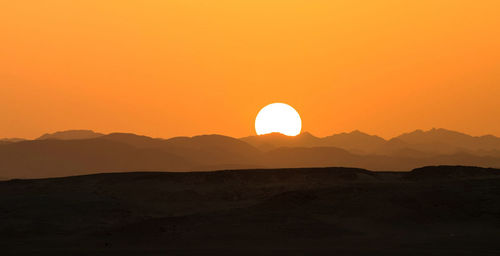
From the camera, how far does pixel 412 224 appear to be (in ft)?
114

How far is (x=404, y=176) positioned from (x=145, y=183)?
14.8 meters

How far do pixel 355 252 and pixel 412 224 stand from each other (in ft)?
Result: 30.2

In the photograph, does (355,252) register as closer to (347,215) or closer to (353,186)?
(347,215)

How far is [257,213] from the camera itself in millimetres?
36906

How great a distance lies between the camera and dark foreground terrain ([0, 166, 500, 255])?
95.2ft

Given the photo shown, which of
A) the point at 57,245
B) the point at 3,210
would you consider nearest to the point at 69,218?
the point at 3,210

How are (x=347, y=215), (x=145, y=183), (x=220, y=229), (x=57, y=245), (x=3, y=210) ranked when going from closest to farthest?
(x=57, y=245), (x=220, y=229), (x=347, y=215), (x=3, y=210), (x=145, y=183)

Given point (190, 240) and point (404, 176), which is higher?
point (404, 176)

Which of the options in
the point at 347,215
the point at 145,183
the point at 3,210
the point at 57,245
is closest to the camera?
the point at 57,245

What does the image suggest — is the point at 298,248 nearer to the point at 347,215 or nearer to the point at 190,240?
the point at 190,240

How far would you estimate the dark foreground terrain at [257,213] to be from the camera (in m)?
29.0

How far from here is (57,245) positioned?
30125 millimetres

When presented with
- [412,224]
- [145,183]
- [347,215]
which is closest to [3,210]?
[145,183]

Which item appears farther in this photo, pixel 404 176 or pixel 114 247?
pixel 404 176
